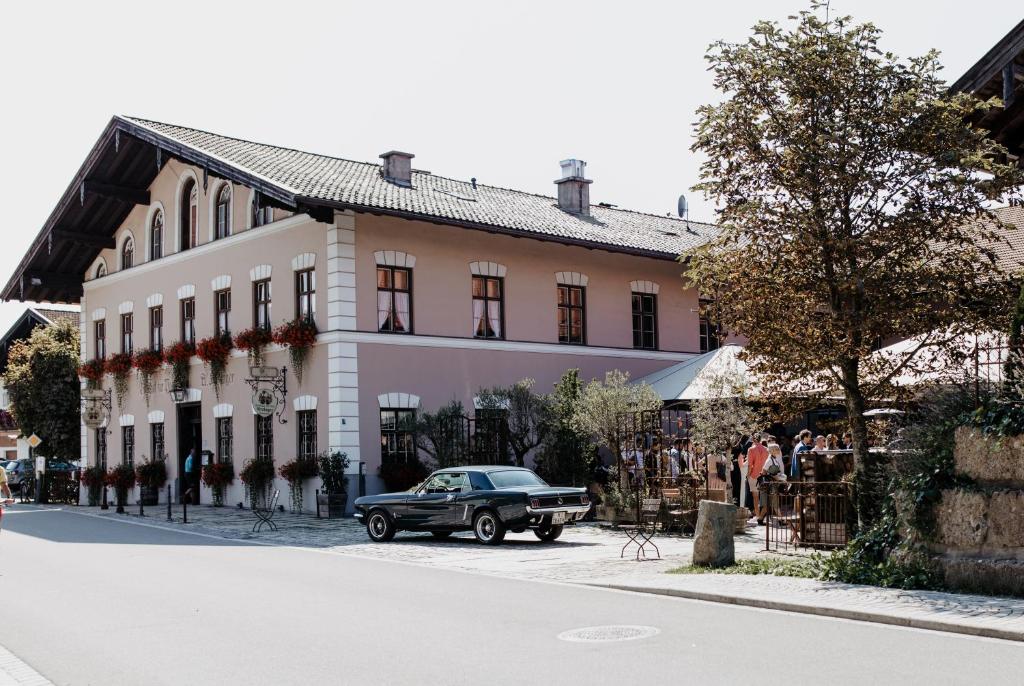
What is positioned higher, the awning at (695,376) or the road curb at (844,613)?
the awning at (695,376)

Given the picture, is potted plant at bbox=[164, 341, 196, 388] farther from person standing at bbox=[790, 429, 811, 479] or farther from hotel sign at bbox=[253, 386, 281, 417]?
person standing at bbox=[790, 429, 811, 479]

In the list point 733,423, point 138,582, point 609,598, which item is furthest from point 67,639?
point 733,423

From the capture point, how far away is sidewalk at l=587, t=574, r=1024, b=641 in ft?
31.8

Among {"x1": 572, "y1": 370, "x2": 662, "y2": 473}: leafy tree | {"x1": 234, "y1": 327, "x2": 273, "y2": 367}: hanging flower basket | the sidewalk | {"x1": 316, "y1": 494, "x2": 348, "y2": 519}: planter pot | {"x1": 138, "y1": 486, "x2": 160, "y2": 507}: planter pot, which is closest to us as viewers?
the sidewalk

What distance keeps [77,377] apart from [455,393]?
1826 centimetres

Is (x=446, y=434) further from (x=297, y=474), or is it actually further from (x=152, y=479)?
(x=152, y=479)

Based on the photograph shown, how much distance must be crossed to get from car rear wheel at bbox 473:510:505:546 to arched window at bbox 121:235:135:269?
68.6ft

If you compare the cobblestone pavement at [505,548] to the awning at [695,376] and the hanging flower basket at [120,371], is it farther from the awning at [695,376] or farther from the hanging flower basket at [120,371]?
the hanging flower basket at [120,371]

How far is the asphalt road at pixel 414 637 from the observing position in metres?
8.00

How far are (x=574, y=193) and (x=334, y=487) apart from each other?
44.3ft

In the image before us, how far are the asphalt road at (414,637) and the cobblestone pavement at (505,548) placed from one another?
45.3 inches

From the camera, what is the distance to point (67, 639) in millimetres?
10117

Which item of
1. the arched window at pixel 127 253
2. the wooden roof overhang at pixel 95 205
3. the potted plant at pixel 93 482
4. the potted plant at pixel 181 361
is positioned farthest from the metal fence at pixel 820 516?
the arched window at pixel 127 253

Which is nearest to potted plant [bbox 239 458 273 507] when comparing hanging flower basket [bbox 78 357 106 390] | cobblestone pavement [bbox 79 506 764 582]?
cobblestone pavement [bbox 79 506 764 582]
